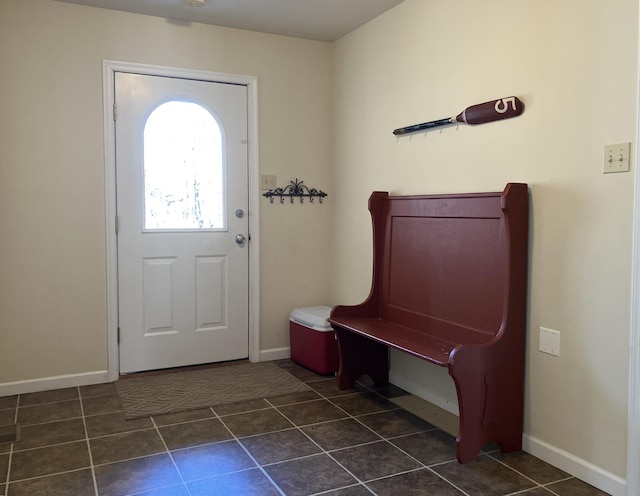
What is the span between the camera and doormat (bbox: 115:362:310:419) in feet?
10.2

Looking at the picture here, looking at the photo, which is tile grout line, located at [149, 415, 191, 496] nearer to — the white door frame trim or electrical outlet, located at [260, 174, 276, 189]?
the white door frame trim

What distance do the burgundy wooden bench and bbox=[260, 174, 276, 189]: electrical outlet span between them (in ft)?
3.03

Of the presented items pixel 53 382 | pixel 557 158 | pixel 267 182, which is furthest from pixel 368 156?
pixel 53 382

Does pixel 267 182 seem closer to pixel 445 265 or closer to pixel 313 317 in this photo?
pixel 313 317

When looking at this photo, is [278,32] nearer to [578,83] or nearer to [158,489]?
[578,83]

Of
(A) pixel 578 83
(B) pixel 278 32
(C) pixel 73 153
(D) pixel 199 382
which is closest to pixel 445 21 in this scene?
(A) pixel 578 83

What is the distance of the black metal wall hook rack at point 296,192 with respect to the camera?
399cm

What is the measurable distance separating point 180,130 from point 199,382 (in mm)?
1649

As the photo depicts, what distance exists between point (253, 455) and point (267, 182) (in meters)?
2.03

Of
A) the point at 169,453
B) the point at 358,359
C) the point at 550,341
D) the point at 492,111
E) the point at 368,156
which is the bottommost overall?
the point at 169,453

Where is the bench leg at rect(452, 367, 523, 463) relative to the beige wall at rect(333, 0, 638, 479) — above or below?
below

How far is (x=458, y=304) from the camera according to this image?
279 cm

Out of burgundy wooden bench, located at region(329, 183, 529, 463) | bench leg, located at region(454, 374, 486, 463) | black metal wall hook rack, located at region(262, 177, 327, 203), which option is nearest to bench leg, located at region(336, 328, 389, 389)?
burgundy wooden bench, located at region(329, 183, 529, 463)

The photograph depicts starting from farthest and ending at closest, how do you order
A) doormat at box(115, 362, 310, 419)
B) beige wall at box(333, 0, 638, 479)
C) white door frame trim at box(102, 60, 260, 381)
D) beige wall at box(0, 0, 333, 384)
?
white door frame trim at box(102, 60, 260, 381) < beige wall at box(0, 0, 333, 384) < doormat at box(115, 362, 310, 419) < beige wall at box(333, 0, 638, 479)
